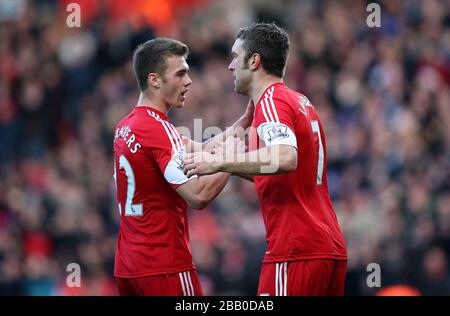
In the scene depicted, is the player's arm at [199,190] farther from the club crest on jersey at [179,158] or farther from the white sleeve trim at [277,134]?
the white sleeve trim at [277,134]

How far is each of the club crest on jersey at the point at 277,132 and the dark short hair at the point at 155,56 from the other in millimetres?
1259

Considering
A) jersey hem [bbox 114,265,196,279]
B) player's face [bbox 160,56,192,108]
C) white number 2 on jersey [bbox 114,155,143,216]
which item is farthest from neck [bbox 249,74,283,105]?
jersey hem [bbox 114,265,196,279]

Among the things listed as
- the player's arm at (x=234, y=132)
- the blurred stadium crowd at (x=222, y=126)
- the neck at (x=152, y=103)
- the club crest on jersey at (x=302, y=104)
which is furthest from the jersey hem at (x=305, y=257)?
the blurred stadium crowd at (x=222, y=126)

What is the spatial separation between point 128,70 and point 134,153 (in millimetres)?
9033

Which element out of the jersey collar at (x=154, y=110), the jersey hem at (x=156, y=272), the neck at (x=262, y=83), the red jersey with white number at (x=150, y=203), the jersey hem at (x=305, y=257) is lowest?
the jersey hem at (x=156, y=272)

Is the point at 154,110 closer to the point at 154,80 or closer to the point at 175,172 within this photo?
the point at 154,80

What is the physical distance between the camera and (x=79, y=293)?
13320 mm

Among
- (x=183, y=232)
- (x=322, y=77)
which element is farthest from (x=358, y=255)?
(x=183, y=232)

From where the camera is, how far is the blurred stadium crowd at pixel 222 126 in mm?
12508

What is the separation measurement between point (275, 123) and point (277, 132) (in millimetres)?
90

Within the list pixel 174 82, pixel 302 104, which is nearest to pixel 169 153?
pixel 174 82

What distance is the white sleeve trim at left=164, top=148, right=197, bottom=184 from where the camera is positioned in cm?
745

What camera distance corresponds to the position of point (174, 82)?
26.0 feet
